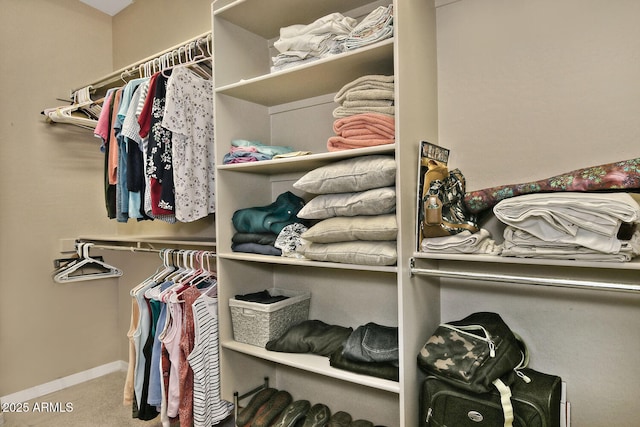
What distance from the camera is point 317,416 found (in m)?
1.72

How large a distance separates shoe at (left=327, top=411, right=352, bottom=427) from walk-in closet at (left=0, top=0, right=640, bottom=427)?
0.17ft

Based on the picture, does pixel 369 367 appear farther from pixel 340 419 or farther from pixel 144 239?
pixel 144 239

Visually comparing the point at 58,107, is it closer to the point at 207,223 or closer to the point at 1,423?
the point at 207,223

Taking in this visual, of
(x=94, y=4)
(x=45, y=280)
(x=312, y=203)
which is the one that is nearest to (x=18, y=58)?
(x=94, y=4)

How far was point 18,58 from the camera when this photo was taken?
265cm

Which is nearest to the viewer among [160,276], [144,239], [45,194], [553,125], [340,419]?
[553,125]

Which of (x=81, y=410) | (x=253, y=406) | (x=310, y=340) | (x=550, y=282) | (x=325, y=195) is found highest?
(x=325, y=195)

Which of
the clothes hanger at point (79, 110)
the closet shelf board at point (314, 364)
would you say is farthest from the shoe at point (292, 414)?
the clothes hanger at point (79, 110)

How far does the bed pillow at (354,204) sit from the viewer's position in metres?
1.29

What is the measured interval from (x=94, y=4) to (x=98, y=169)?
129 centimetres

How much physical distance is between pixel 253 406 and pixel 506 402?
1.17 meters

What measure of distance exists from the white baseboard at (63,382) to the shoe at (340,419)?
7.14ft

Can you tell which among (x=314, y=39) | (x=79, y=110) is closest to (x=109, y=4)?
(x=79, y=110)

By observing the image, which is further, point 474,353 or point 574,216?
point 474,353
